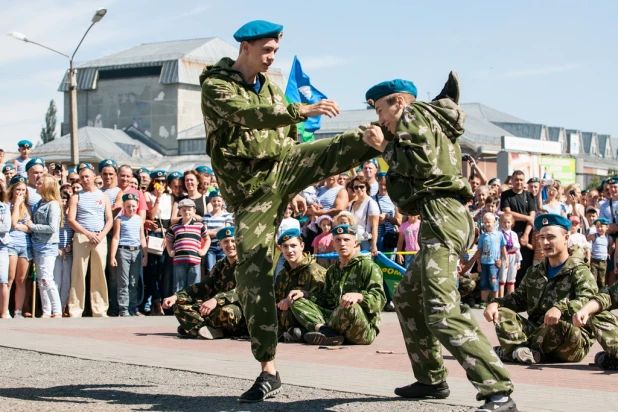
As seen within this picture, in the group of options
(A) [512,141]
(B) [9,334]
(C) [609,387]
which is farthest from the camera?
(A) [512,141]

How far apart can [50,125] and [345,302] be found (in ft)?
288

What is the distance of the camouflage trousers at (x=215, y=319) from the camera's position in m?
9.62

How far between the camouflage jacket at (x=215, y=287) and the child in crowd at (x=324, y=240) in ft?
9.09

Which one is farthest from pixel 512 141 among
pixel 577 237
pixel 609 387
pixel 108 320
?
pixel 609 387

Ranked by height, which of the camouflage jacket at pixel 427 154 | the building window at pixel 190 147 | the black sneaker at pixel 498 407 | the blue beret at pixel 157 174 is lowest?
the black sneaker at pixel 498 407

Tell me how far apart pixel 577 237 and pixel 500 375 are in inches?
419

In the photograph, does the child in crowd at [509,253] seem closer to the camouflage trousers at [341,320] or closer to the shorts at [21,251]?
the camouflage trousers at [341,320]

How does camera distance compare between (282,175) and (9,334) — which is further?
(9,334)

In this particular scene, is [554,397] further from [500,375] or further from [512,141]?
[512,141]

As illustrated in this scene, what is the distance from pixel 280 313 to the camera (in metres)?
9.59

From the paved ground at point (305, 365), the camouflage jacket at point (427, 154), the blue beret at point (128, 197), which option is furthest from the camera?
the blue beret at point (128, 197)

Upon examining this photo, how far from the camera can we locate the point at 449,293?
4875 mm

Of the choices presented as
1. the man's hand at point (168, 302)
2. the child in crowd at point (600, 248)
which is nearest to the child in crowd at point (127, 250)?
the man's hand at point (168, 302)

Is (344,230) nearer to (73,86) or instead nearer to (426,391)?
(426,391)
